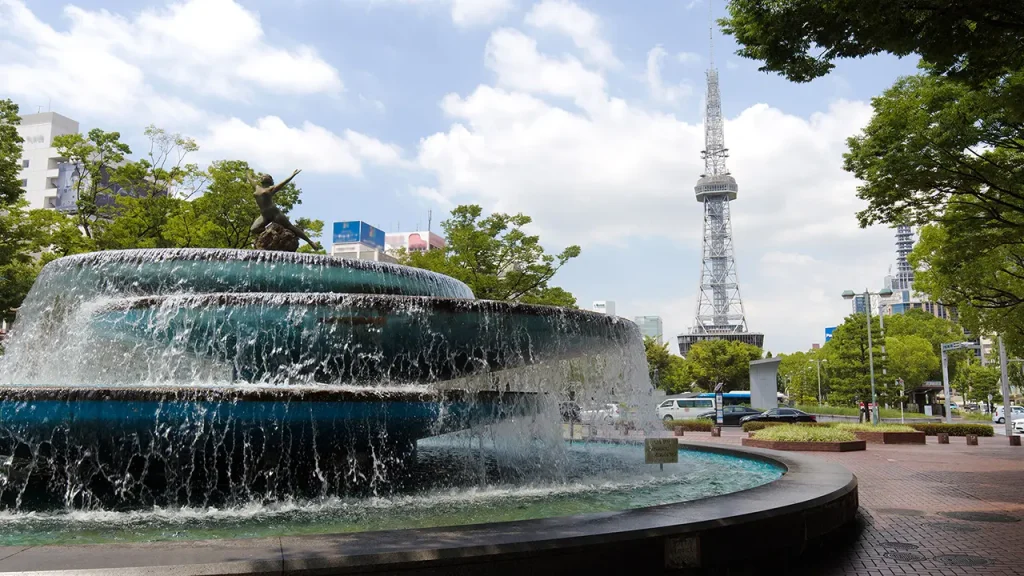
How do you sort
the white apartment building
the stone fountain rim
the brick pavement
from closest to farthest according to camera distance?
the stone fountain rim → the brick pavement → the white apartment building

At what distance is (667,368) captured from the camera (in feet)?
258

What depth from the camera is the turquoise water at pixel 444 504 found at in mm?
6273

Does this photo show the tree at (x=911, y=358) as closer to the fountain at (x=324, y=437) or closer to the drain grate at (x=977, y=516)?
the drain grate at (x=977, y=516)

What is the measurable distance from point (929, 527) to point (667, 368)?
72173 millimetres

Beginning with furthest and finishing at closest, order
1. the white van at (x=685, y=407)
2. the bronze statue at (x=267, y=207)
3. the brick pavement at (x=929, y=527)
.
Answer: the white van at (x=685, y=407) < the bronze statue at (x=267, y=207) < the brick pavement at (x=929, y=527)

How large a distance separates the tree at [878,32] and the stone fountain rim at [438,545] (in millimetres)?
4710

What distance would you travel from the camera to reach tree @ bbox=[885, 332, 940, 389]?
68.1 meters

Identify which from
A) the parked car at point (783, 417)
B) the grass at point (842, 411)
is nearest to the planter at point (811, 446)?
the parked car at point (783, 417)

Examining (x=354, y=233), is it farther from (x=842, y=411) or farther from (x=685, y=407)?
(x=842, y=411)

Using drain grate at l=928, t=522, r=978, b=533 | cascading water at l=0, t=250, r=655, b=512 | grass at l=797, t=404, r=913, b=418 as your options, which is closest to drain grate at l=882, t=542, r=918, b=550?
drain grate at l=928, t=522, r=978, b=533

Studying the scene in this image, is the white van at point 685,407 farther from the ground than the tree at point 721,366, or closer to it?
closer to it

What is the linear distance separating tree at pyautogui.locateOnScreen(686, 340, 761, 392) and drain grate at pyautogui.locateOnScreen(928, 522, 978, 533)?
72829mm

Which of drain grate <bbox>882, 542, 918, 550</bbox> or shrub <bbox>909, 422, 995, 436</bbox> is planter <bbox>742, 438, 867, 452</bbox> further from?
drain grate <bbox>882, 542, 918, 550</bbox>

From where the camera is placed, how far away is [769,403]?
40.8 m
